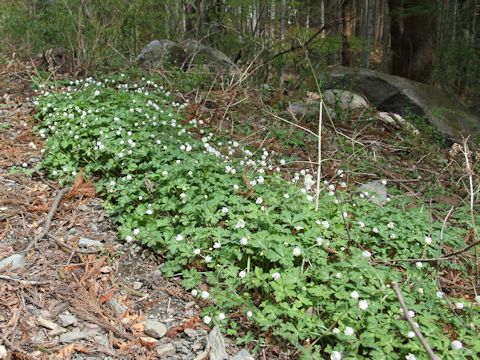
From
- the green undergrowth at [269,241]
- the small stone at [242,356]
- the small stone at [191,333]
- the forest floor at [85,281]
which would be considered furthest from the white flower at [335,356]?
the small stone at [191,333]

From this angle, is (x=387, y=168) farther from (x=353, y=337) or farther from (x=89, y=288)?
(x=89, y=288)

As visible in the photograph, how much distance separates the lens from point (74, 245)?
3449 millimetres

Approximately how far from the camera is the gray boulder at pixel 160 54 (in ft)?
26.6

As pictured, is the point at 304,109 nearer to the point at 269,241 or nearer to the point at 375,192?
the point at 375,192

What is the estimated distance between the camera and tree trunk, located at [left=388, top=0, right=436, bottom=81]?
8312mm

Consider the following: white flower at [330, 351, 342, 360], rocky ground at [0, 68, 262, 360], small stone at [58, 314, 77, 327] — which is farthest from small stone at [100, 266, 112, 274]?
white flower at [330, 351, 342, 360]

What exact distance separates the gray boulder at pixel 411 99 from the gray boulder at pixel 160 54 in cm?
310

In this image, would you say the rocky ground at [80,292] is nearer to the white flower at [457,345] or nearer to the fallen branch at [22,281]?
the fallen branch at [22,281]

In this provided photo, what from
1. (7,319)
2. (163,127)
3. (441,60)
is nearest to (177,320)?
(7,319)

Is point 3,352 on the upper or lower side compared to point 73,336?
upper

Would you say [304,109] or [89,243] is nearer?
[89,243]

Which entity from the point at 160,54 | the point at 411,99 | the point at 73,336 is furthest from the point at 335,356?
the point at 160,54

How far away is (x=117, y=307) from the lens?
286cm

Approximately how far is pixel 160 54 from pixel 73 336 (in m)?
6.75
